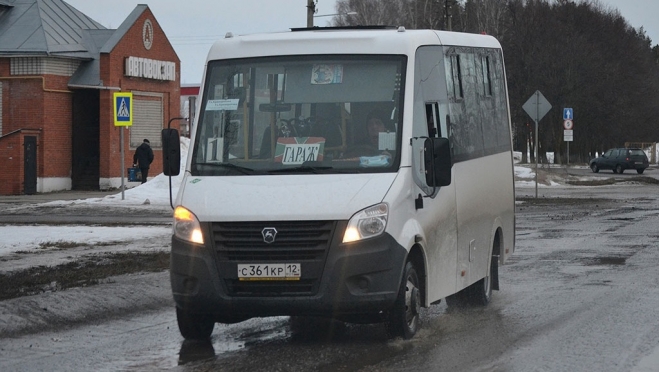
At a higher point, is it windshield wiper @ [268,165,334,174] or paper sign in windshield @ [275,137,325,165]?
paper sign in windshield @ [275,137,325,165]

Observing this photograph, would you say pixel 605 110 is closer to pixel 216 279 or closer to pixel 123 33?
pixel 123 33

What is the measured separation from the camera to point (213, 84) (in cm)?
985

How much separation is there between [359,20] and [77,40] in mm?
53248

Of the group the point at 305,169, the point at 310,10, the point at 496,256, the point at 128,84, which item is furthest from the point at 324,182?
the point at 128,84

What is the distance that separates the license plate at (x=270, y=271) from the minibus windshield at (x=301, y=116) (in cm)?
87

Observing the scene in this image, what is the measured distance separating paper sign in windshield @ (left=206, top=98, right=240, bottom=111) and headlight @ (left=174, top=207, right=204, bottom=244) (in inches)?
42.1

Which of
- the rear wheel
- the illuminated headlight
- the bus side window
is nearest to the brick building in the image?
the bus side window

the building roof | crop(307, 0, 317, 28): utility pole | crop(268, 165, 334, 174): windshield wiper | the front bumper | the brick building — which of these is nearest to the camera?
the front bumper

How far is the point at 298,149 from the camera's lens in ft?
30.6

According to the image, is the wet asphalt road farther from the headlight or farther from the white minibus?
the headlight

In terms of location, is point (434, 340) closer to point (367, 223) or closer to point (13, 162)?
point (367, 223)

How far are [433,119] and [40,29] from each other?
32.9 meters

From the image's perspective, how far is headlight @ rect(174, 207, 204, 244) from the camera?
8844 millimetres

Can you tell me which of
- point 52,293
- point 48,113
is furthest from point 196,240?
point 48,113
